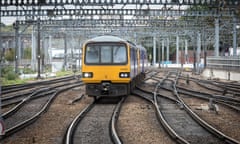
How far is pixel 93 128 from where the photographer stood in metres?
11.1

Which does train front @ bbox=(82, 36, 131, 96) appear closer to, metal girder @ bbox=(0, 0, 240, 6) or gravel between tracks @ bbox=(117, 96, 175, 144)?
gravel between tracks @ bbox=(117, 96, 175, 144)

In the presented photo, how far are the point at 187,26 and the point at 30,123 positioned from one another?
3097 centimetres

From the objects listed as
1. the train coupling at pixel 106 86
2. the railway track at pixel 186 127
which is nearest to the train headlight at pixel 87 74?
the train coupling at pixel 106 86

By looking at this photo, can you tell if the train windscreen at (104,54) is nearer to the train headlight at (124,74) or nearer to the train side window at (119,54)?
the train side window at (119,54)

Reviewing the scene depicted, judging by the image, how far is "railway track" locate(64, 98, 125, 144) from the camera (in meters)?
9.51

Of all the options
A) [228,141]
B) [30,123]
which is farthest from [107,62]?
[228,141]

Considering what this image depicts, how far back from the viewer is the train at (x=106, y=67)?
1739cm

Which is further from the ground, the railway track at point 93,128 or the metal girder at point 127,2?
the metal girder at point 127,2

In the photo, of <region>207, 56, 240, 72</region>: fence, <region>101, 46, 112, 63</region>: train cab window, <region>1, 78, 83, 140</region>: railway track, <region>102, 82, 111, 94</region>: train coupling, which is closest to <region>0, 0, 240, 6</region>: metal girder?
<region>1, 78, 83, 140</region>: railway track

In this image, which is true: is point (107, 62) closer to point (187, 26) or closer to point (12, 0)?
point (12, 0)

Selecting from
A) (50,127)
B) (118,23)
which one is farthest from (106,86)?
(118,23)

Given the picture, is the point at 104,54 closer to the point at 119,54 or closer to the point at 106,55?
the point at 106,55

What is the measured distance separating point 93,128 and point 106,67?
6.51 metres

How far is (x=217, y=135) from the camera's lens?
388 inches
